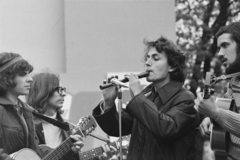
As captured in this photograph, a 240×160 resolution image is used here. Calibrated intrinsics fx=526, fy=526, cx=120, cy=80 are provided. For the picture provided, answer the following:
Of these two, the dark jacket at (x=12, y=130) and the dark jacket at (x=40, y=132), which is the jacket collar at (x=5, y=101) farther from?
the dark jacket at (x=40, y=132)

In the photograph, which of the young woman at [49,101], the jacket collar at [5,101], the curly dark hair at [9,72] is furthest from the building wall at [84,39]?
the jacket collar at [5,101]

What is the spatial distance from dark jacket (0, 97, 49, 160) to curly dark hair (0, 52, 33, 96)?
4.2 inches

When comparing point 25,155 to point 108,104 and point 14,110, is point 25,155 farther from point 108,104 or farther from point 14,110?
point 108,104

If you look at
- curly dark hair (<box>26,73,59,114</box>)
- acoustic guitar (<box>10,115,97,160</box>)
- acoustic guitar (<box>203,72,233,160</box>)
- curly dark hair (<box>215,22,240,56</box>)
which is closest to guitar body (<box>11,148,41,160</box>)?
acoustic guitar (<box>10,115,97,160</box>)

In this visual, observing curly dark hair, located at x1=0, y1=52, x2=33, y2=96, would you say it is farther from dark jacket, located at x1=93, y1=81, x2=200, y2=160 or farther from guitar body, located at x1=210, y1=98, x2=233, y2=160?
guitar body, located at x1=210, y1=98, x2=233, y2=160

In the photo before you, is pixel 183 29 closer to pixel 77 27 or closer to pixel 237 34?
pixel 77 27

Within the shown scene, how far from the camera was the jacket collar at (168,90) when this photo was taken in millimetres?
4242

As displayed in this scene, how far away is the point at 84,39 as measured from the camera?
755 centimetres

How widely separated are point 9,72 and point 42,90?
3.03 feet

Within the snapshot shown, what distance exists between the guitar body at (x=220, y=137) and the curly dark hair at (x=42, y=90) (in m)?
1.90

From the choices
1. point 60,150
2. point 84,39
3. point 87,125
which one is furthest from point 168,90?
point 84,39

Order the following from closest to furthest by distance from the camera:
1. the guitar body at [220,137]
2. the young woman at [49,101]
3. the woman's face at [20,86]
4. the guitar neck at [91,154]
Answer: the guitar body at [220,137] < the woman's face at [20,86] < the young woman at [49,101] < the guitar neck at [91,154]

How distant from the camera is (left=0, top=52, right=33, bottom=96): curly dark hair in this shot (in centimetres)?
434

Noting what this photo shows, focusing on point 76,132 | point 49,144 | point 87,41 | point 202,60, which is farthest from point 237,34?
point 202,60
